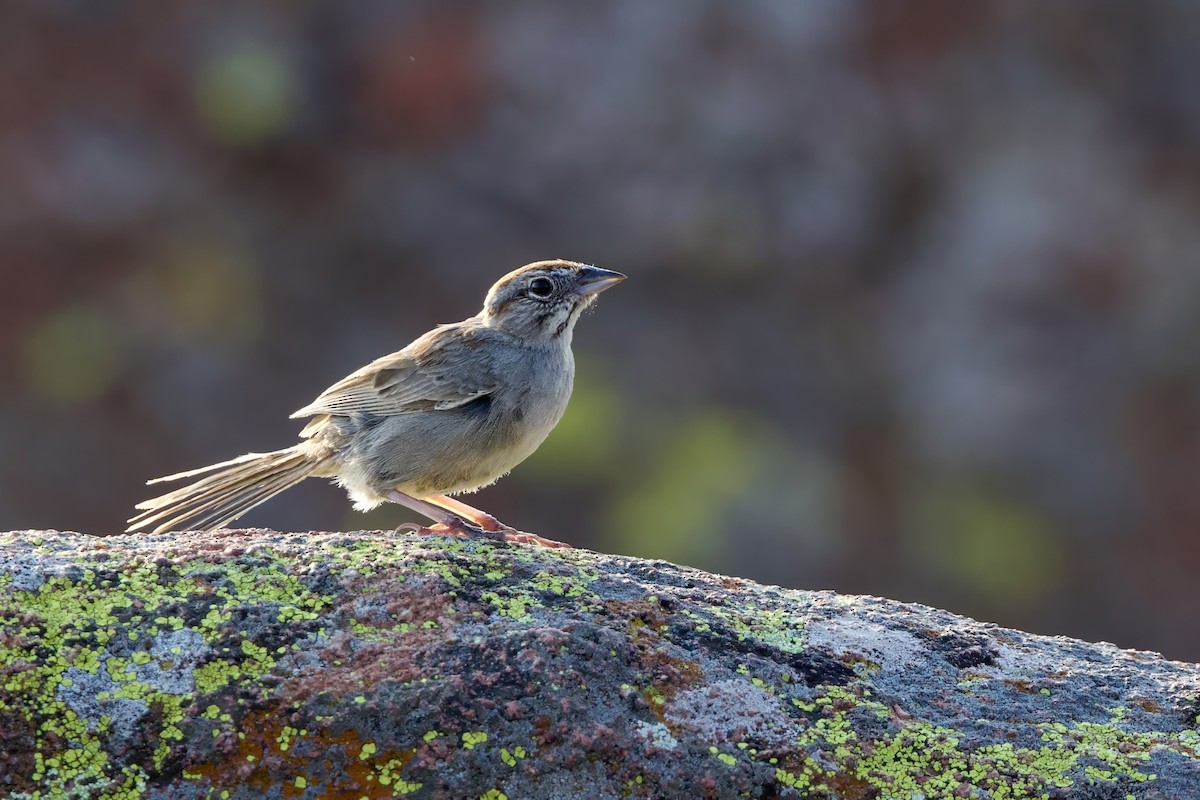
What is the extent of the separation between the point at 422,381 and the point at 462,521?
3.62 ft

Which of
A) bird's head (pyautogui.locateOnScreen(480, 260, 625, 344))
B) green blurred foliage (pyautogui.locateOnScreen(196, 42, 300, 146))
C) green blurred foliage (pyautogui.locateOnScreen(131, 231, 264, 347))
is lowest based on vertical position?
bird's head (pyautogui.locateOnScreen(480, 260, 625, 344))

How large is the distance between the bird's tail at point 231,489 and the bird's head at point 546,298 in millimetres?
1164

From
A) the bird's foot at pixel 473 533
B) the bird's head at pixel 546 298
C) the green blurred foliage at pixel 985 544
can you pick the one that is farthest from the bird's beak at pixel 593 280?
the green blurred foliage at pixel 985 544

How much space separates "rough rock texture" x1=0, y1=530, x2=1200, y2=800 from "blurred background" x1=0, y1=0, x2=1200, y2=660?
959cm

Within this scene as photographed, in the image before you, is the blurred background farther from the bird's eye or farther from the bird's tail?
the bird's tail

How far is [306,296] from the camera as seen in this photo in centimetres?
1466

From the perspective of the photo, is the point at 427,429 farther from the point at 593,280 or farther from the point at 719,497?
the point at 719,497

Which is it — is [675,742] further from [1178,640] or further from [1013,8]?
[1013,8]

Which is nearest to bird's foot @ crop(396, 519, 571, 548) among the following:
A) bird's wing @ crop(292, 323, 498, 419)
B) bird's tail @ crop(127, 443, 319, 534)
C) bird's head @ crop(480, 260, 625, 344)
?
bird's wing @ crop(292, 323, 498, 419)

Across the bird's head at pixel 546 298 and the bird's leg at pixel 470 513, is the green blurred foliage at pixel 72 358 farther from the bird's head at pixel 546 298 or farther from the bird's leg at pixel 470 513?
the bird's leg at pixel 470 513

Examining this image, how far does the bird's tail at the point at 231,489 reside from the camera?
6000mm

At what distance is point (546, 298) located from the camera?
671 centimetres

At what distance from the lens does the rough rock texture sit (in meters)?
3.01

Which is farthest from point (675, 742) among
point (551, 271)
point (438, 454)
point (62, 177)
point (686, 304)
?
point (62, 177)
